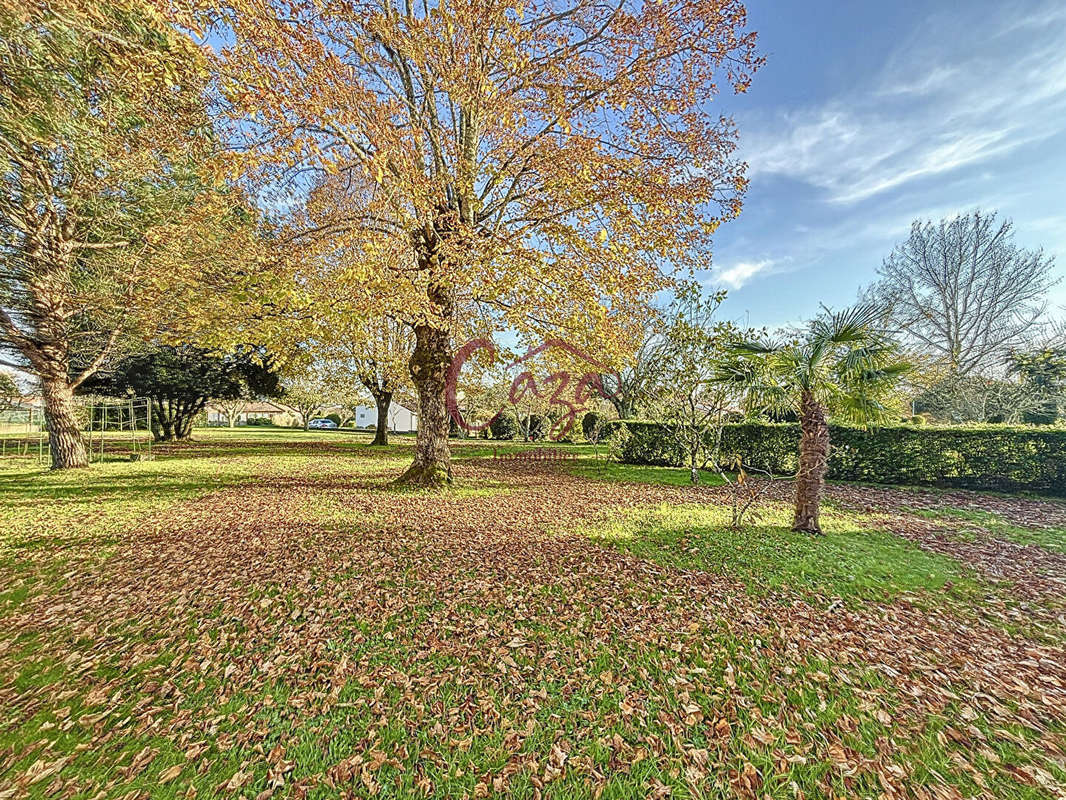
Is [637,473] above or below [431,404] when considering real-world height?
below

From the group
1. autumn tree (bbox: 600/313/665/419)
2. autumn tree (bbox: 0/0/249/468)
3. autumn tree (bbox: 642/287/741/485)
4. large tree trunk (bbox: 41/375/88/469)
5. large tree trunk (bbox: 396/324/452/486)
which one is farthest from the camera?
autumn tree (bbox: 600/313/665/419)

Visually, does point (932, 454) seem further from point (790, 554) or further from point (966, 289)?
point (966, 289)

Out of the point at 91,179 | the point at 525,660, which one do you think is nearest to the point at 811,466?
the point at 525,660

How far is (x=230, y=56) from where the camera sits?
5.49 meters

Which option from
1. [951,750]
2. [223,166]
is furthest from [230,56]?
[951,750]

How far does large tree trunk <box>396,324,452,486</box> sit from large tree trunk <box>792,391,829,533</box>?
7.34 metres

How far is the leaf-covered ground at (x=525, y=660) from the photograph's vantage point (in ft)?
7.95

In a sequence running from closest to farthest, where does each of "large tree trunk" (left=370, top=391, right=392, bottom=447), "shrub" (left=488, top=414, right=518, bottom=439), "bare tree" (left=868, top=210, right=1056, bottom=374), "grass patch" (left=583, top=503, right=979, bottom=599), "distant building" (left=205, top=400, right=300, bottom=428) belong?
"grass patch" (left=583, top=503, right=979, bottom=599)
"bare tree" (left=868, top=210, right=1056, bottom=374)
"large tree trunk" (left=370, top=391, right=392, bottom=447)
"shrub" (left=488, top=414, right=518, bottom=439)
"distant building" (left=205, top=400, right=300, bottom=428)

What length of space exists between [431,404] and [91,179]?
854 centimetres

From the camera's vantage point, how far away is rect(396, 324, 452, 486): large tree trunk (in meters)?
9.52

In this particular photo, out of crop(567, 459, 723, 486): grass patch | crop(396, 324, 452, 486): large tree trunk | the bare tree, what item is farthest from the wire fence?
the bare tree

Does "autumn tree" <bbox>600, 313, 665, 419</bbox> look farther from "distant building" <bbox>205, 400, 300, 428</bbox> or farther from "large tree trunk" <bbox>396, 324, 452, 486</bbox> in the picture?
"distant building" <bbox>205, 400, 300, 428</bbox>

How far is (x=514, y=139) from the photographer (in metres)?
8.88

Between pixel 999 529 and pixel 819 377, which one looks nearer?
pixel 819 377
